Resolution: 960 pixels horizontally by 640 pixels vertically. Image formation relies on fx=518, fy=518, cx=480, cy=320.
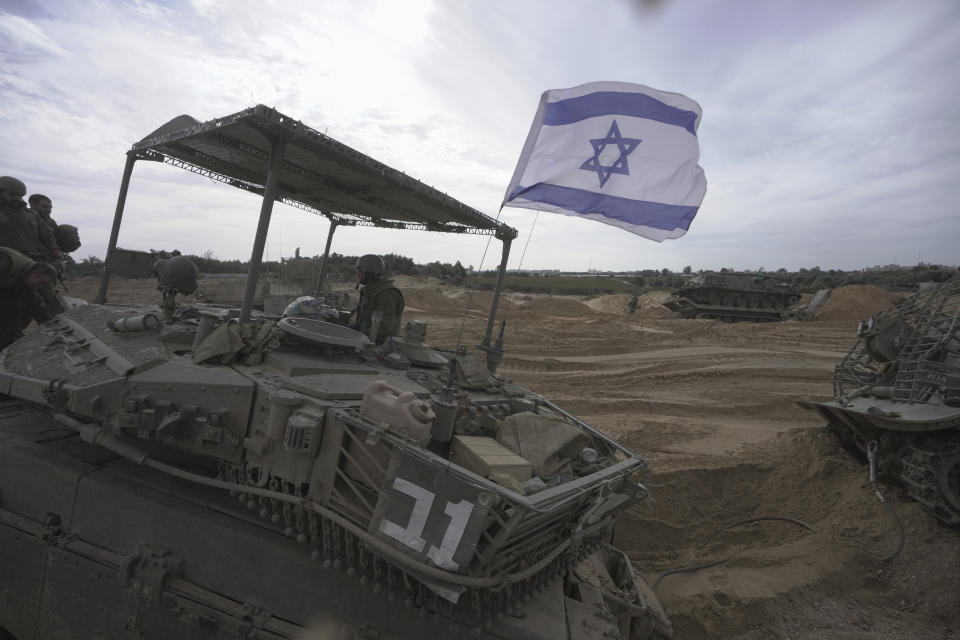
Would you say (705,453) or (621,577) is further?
(705,453)

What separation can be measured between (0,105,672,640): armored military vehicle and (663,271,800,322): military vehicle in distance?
21765 mm

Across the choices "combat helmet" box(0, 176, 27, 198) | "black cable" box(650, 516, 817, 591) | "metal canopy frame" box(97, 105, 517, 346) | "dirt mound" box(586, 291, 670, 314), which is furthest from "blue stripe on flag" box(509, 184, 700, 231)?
"dirt mound" box(586, 291, 670, 314)

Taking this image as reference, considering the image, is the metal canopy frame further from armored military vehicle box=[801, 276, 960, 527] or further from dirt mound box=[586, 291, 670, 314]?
dirt mound box=[586, 291, 670, 314]

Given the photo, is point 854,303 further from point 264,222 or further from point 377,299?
point 264,222

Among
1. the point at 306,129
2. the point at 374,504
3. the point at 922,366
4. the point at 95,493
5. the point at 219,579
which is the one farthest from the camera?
the point at 922,366

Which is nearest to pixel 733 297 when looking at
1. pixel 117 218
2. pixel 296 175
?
pixel 296 175

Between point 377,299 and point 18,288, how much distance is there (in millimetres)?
3697

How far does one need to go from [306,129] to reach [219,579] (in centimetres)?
291

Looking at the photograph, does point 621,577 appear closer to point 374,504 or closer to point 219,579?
point 374,504

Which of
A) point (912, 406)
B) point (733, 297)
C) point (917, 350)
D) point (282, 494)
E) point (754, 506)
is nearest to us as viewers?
point (282, 494)

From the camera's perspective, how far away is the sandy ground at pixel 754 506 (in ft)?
14.8

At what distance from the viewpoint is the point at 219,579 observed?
3.00m

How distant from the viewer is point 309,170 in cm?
521

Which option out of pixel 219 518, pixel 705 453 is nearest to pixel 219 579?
pixel 219 518
